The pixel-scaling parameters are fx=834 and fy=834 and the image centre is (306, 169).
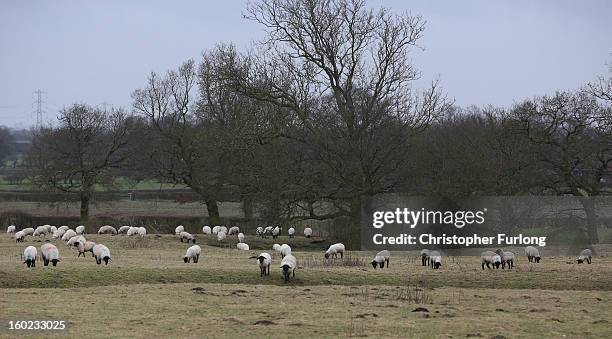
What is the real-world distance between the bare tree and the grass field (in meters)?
29.5

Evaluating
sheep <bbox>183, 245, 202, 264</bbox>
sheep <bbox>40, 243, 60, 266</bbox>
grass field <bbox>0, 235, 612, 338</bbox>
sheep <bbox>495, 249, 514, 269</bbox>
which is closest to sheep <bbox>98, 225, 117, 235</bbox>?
grass field <bbox>0, 235, 612, 338</bbox>

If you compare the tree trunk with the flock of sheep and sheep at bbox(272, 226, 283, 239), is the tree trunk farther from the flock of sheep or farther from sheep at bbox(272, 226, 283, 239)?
sheep at bbox(272, 226, 283, 239)

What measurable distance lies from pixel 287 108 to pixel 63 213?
2877cm

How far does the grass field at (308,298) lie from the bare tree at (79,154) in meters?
29.5

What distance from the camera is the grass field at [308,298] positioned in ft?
59.3

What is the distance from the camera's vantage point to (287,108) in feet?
155

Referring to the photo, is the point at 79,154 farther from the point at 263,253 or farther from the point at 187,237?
the point at 263,253

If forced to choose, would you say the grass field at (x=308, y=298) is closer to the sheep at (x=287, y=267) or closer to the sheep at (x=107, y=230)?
the sheep at (x=287, y=267)

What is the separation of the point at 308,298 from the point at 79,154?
150 feet

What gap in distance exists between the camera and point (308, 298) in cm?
2269

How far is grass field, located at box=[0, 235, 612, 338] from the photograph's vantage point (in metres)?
18.1

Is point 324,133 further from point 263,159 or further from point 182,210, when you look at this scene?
point 182,210

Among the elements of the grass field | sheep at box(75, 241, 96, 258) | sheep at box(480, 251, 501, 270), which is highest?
sheep at box(75, 241, 96, 258)

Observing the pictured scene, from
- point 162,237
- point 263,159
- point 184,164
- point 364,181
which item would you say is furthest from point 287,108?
point 184,164
